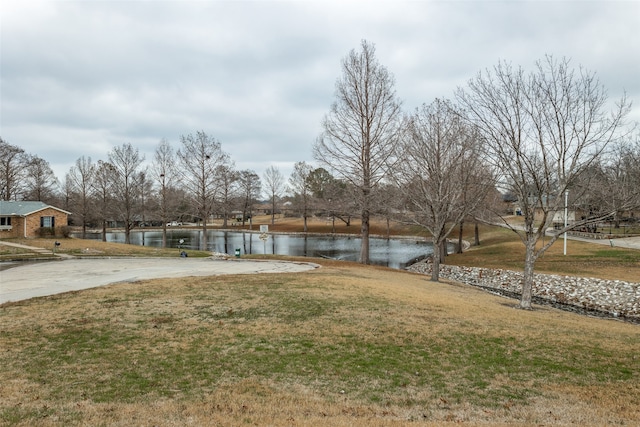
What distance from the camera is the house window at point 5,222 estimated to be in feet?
122

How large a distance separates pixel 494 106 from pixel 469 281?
14575 mm

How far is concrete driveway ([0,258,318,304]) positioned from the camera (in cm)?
1541

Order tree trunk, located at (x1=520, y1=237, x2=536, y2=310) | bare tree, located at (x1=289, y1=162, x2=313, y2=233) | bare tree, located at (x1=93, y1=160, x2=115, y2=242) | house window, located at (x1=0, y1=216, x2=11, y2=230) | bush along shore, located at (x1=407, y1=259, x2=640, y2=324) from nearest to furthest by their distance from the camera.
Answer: tree trunk, located at (x1=520, y1=237, x2=536, y2=310) → bush along shore, located at (x1=407, y1=259, x2=640, y2=324) → house window, located at (x1=0, y1=216, x2=11, y2=230) → bare tree, located at (x1=93, y1=160, x2=115, y2=242) → bare tree, located at (x1=289, y1=162, x2=313, y2=233)

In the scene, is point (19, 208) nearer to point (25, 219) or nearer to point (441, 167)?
point (25, 219)

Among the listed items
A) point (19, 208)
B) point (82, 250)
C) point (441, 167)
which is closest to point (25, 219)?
point (19, 208)

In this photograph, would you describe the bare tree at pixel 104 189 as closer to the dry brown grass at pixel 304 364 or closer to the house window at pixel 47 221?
the house window at pixel 47 221

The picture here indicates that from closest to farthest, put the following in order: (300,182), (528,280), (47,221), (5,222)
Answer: (528,280)
(5,222)
(47,221)
(300,182)

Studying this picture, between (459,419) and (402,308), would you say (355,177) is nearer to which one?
(402,308)

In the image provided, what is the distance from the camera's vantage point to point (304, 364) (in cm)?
741

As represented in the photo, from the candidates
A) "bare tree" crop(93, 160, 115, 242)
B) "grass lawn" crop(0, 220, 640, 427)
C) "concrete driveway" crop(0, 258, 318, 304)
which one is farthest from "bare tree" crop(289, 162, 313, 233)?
"grass lawn" crop(0, 220, 640, 427)

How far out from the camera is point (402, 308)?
12016 millimetres

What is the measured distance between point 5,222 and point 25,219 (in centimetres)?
173

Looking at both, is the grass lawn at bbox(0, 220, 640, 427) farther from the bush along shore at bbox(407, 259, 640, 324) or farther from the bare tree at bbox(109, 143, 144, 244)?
the bare tree at bbox(109, 143, 144, 244)

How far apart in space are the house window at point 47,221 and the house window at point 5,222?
2419 millimetres
